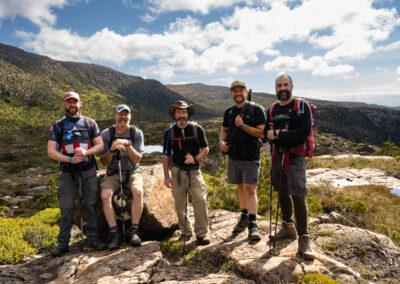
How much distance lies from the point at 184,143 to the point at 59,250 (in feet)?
12.3

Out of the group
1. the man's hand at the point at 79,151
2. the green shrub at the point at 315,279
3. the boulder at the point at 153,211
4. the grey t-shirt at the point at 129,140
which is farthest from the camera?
the boulder at the point at 153,211

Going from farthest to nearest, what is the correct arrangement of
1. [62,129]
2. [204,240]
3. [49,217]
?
1. [49,217]
2. [204,240]
3. [62,129]

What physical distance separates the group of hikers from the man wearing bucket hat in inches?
1.0

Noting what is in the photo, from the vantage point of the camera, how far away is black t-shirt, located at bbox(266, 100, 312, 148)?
451cm

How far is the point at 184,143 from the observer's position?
5.87 meters

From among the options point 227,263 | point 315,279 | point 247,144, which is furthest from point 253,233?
point 247,144

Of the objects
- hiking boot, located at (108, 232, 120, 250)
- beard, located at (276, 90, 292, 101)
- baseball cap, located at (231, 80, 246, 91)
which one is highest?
baseball cap, located at (231, 80, 246, 91)

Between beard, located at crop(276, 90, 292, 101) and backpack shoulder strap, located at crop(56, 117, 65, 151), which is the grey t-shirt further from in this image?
beard, located at crop(276, 90, 292, 101)

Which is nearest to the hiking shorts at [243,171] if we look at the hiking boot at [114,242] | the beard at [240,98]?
the beard at [240,98]

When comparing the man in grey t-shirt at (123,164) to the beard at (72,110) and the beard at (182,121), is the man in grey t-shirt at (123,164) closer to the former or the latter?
the beard at (72,110)

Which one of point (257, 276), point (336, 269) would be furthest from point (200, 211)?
point (336, 269)

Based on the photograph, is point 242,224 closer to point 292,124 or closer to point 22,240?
point 292,124

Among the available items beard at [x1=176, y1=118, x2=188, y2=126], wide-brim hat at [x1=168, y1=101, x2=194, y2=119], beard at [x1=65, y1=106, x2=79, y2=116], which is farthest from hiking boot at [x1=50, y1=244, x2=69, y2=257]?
wide-brim hat at [x1=168, y1=101, x2=194, y2=119]

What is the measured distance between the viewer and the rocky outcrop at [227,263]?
4.20 metres
